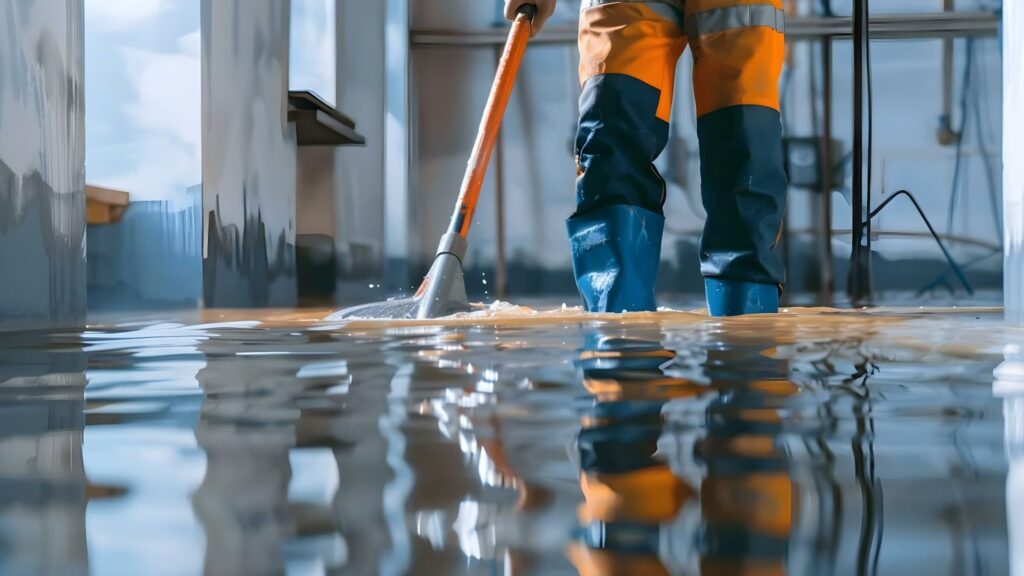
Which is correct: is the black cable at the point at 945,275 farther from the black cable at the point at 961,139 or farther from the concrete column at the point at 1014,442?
the concrete column at the point at 1014,442

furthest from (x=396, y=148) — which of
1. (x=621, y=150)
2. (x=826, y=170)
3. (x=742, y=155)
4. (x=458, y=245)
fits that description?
(x=742, y=155)

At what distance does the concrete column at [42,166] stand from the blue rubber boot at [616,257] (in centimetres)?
75

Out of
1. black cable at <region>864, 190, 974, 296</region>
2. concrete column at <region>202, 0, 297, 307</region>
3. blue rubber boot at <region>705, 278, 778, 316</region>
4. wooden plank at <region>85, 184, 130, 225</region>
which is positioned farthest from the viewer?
black cable at <region>864, 190, 974, 296</region>

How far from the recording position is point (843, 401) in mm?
455

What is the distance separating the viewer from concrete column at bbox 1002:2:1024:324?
42.5 inches

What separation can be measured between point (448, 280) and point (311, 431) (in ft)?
4.36

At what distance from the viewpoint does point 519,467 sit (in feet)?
1.01

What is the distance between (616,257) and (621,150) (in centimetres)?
18

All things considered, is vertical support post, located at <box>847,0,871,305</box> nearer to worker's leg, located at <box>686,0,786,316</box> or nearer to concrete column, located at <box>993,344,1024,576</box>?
worker's leg, located at <box>686,0,786,316</box>

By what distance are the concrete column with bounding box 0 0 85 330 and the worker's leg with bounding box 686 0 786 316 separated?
926 mm

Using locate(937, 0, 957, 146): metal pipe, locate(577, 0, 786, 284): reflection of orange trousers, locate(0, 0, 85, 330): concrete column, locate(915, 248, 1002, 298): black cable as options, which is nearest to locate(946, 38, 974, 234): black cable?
locate(937, 0, 957, 146): metal pipe

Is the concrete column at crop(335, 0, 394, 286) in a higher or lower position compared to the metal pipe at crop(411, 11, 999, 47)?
lower

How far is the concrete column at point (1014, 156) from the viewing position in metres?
1.08

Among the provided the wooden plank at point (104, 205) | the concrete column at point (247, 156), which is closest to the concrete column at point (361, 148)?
the concrete column at point (247, 156)
